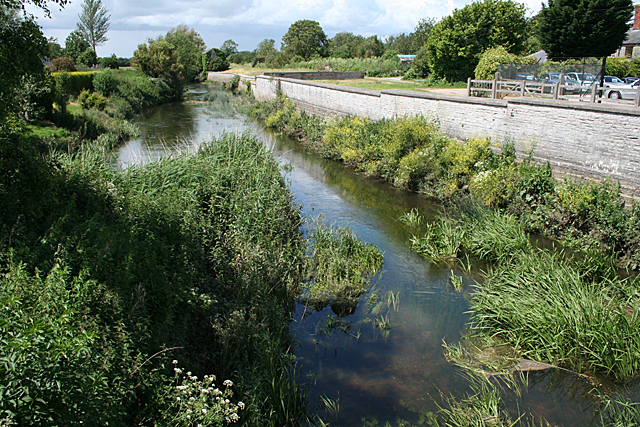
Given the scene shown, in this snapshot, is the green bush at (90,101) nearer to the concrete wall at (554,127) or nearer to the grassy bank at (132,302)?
the concrete wall at (554,127)

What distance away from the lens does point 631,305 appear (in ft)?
21.2

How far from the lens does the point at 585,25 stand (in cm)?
2695

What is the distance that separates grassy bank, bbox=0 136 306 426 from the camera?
3.01 metres

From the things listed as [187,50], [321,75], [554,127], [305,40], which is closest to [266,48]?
[305,40]

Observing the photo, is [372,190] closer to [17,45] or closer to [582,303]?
[582,303]

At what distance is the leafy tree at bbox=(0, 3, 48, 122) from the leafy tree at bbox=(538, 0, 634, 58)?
1181 inches

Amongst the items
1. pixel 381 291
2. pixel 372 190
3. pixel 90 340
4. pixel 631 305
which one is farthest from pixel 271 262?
pixel 372 190

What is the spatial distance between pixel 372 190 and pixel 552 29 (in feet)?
72.3

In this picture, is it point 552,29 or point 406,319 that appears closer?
point 406,319

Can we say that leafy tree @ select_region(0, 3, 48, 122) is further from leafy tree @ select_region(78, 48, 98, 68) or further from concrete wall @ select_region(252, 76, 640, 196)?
leafy tree @ select_region(78, 48, 98, 68)

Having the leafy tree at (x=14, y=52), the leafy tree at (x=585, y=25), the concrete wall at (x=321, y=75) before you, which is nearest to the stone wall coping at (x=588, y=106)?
the leafy tree at (x=14, y=52)

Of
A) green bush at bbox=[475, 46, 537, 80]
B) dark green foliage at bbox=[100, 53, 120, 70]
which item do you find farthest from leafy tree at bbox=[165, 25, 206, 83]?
green bush at bbox=[475, 46, 537, 80]

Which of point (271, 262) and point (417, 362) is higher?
point (271, 262)

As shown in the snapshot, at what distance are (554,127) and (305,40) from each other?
194ft
